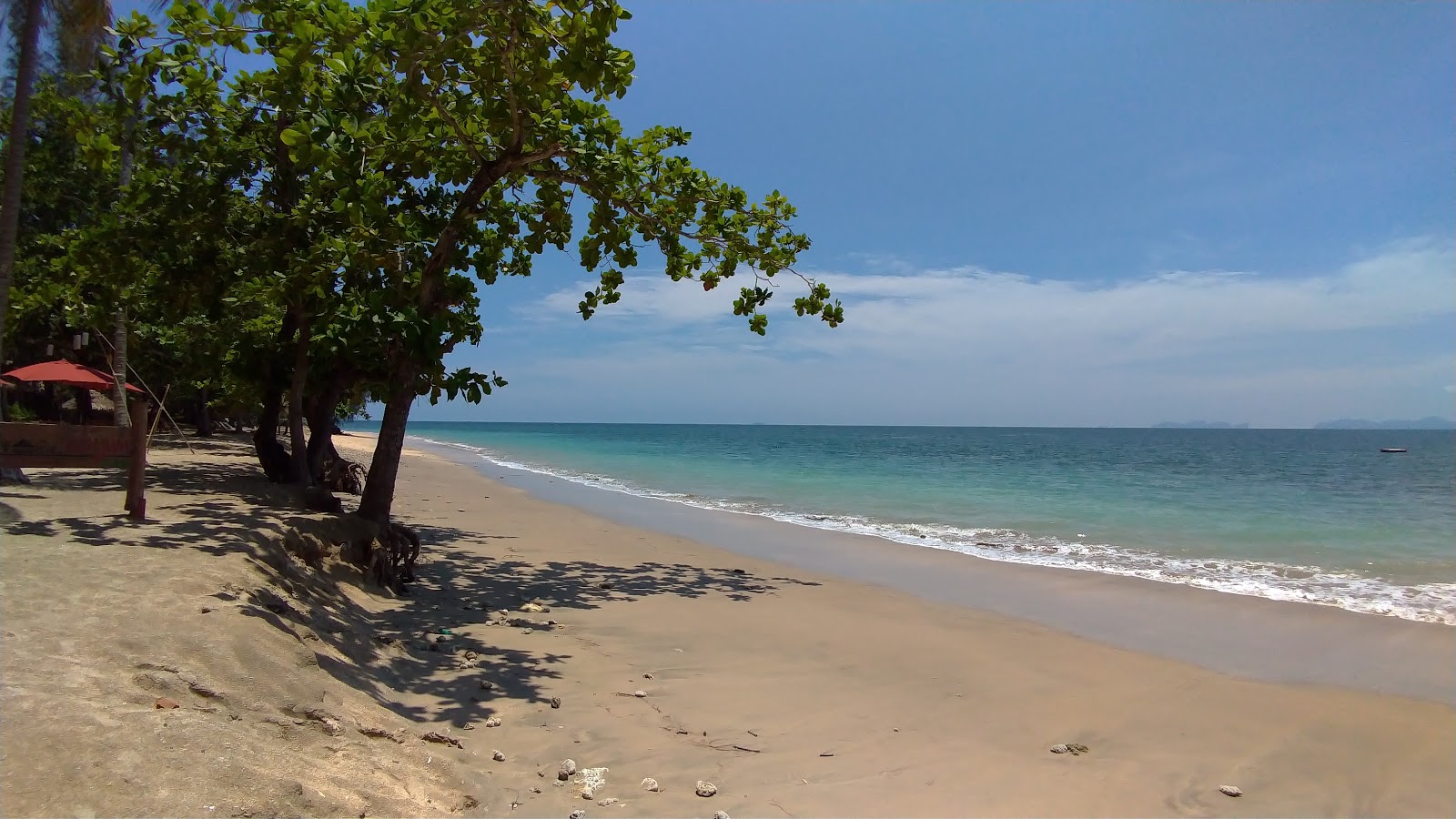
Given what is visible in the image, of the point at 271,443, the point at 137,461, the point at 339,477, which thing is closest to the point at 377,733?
the point at 137,461

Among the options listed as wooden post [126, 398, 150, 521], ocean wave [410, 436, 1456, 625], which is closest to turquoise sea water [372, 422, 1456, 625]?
ocean wave [410, 436, 1456, 625]

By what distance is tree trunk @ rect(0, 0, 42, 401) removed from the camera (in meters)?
8.96

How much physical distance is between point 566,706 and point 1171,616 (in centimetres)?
665

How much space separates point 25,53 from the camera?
31.8ft

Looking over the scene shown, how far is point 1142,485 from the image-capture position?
26.8 m

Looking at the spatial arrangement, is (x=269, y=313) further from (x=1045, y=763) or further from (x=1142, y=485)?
(x=1142, y=485)

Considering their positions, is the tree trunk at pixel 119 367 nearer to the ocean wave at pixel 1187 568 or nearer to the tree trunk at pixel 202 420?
the ocean wave at pixel 1187 568

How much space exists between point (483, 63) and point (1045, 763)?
6595mm

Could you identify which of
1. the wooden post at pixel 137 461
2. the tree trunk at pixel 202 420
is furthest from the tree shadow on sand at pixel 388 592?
the tree trunk at pixel 202 420

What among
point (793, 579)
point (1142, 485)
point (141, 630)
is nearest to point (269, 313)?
point (793, 579)

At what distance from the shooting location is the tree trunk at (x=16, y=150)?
8961 mm

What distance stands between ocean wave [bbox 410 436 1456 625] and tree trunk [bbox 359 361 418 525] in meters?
8.57

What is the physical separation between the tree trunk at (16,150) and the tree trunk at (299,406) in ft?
9.92

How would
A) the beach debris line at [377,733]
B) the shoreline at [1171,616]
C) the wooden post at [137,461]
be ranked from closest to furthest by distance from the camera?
the beach debris line at [377,733], the shoreline at [1171,616], the wooden post at [137,461]
